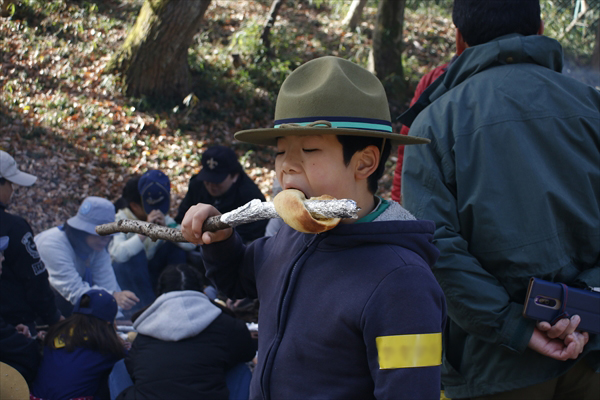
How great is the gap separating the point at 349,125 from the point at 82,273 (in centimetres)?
385

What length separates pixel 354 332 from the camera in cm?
150

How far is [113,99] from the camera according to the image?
9.52 m

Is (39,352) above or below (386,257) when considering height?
below

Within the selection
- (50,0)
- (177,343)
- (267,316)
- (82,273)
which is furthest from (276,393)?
(50,0)

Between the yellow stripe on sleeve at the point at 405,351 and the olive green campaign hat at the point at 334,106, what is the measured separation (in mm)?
574

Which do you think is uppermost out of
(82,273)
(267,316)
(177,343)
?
(267,316)

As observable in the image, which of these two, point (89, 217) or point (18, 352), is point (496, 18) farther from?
point (89, 217)

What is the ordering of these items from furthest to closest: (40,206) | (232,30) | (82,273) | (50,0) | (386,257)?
(232,30) < (50,0) < (40,206) < (82,273) < (386,257)

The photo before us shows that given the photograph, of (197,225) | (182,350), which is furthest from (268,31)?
(197,225)

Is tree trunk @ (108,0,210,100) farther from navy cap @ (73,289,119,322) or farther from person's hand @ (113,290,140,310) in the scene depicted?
navy cap @ (73,289,119,322)

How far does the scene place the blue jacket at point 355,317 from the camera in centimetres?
143

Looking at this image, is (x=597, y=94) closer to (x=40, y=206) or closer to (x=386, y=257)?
(x=386, y=257)

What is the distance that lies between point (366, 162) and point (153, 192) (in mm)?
3877

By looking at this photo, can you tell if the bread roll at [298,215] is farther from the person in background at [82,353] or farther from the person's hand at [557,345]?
the person in background at [82,353]
